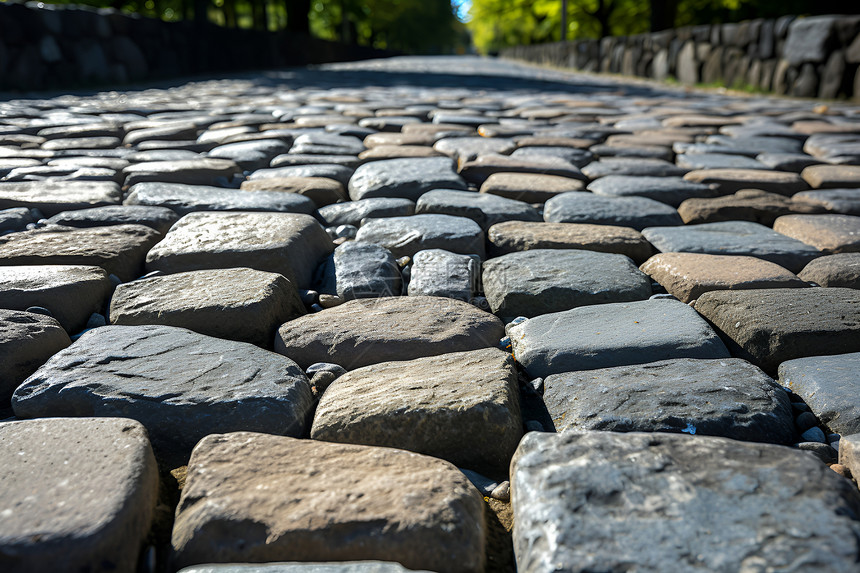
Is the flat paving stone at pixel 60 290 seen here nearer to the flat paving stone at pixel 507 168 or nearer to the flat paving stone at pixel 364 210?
the flat paving stone at pixel 364 210

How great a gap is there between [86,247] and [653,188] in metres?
1.88

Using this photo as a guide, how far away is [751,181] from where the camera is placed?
2.56 meters

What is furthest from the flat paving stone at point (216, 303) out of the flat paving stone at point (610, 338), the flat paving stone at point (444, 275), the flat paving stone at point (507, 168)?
the flat paving stone at point (507, 168)

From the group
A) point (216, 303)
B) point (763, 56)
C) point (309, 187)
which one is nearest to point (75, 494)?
point (216, 303)

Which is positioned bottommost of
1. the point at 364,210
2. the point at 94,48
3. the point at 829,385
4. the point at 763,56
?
the point at 829,385

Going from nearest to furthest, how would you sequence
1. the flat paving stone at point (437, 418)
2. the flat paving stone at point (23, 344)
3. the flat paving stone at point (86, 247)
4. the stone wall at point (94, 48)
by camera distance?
the flat paving stone at point (437, 418)
the flat paving stone at point (23, 344)
the flat paving stone at point (86, 247)
the stone wall at point (94, 48)

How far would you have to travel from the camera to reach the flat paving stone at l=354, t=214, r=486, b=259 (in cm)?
187

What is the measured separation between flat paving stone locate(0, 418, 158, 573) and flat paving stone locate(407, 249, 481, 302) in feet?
2.61

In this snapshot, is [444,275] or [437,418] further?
[444,275]

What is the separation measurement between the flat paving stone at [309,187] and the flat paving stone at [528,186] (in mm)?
536

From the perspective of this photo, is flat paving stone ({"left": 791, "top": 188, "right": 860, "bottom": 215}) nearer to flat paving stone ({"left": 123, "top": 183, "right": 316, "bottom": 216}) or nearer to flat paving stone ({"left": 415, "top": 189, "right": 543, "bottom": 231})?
flat paving stone ({"left": 415, "top": 189, "right": 543, "bottom": 231})

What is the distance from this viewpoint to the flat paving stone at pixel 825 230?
6.15 ft

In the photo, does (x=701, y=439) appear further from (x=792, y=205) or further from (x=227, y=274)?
(x=792, y=205)

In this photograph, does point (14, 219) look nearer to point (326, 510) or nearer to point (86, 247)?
point (86, 247)
